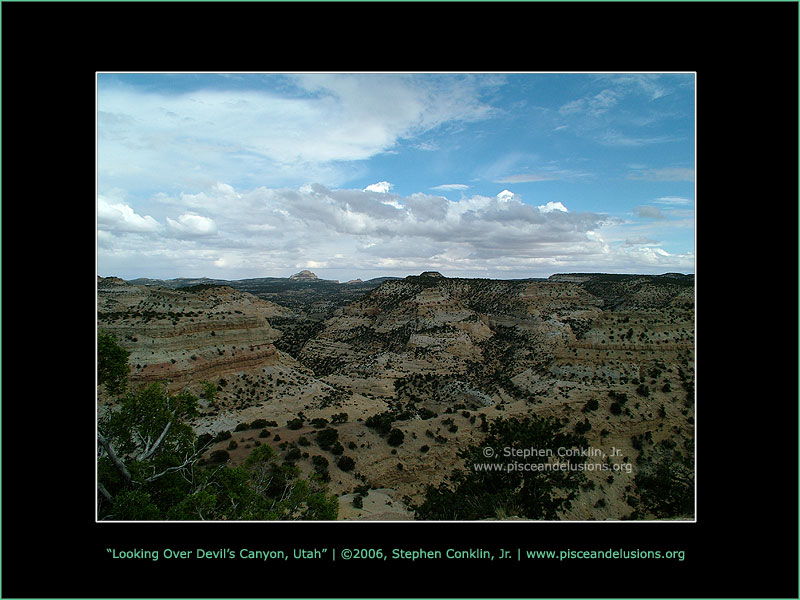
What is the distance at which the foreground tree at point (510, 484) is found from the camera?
31.0ft

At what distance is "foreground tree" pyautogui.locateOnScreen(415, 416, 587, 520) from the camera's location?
9.46 meters

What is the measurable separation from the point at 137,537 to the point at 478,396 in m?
28.2

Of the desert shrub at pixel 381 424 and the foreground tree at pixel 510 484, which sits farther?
the desert shrub at pixel 381 424

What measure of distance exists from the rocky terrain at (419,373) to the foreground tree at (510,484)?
192cm

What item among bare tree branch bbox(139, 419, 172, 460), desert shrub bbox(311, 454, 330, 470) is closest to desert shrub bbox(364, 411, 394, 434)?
desert shrub bbox(311, 454, 330, 470)

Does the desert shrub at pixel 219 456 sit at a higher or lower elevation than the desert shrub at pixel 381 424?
lower

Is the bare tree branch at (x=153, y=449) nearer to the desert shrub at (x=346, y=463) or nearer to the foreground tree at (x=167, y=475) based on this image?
the foreground tree at (x=167, y=475)

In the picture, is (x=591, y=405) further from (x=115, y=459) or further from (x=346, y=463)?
(x=115, y=459)

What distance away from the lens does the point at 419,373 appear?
3994cm

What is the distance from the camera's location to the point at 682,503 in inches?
432

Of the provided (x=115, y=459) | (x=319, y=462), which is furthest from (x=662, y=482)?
(x=115, y=459)

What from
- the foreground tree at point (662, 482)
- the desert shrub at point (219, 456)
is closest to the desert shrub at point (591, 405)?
the foreground tree at point (662, 482)
